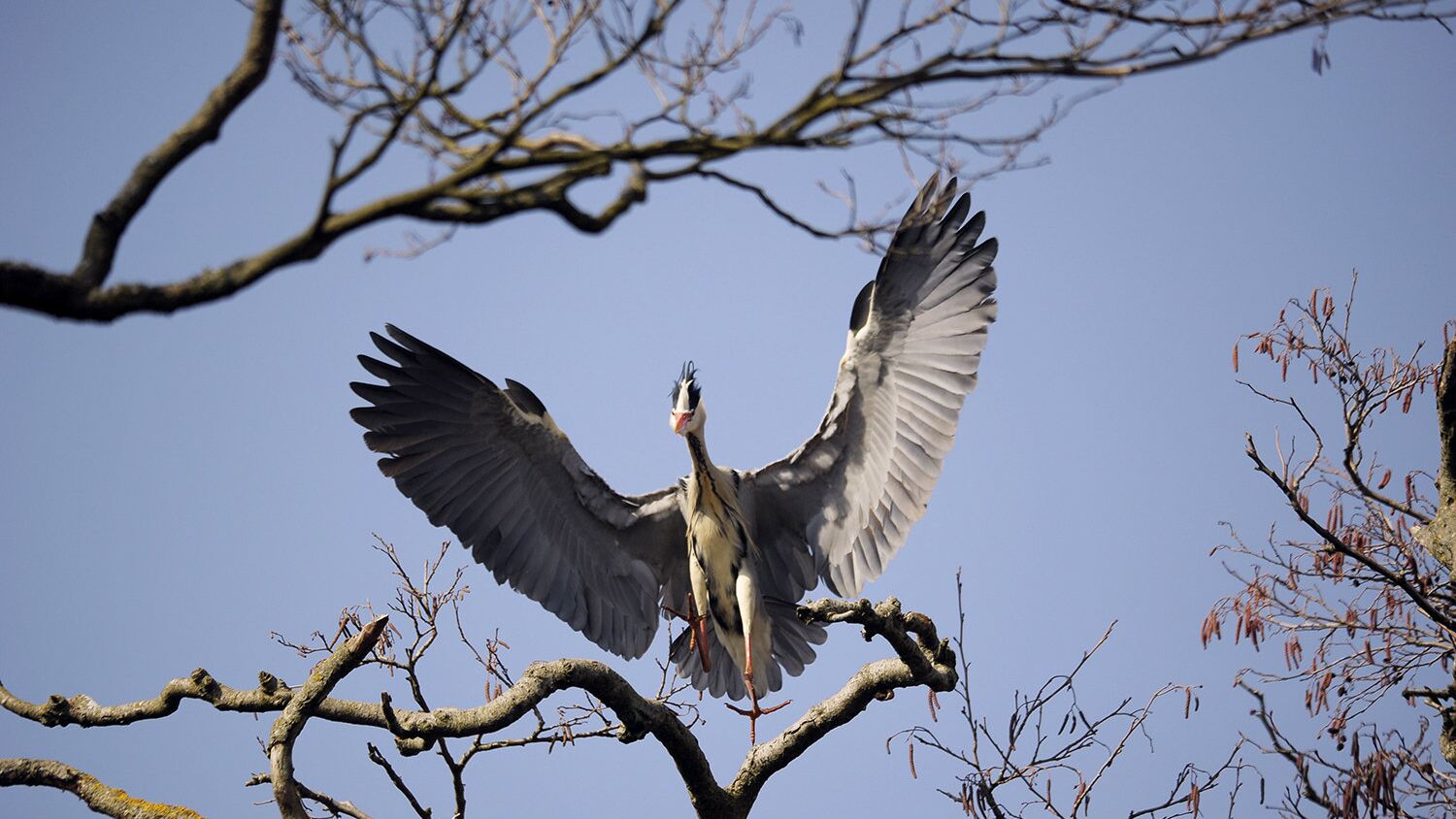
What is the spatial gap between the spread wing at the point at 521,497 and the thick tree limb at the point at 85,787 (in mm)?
2398

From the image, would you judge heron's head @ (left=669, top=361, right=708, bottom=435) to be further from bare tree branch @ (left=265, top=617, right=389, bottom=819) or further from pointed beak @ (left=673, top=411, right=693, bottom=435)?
bare tree branch @ (left=265, top=617, right=389, bottom=819)

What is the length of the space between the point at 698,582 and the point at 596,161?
409 cm

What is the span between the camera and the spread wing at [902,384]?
6.39m

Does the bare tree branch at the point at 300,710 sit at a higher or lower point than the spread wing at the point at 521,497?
lower

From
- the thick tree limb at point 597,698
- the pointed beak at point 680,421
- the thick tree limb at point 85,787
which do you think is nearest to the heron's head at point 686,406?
the pointed beak at point 680,421

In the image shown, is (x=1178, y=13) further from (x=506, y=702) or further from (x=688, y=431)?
(x=688, y=431)

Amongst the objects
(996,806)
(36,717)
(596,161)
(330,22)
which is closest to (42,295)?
(330,22)

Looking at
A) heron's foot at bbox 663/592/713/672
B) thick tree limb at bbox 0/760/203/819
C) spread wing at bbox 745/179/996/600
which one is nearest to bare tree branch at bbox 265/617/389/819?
thick tree limb at bbox 0/760/203/819

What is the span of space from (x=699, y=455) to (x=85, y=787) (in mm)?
3101

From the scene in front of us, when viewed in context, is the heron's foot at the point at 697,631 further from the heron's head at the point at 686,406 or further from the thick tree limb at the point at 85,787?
the thick tree limb at the point at 85,787

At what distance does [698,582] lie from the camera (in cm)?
651

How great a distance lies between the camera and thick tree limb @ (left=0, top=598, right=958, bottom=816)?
4.03 m

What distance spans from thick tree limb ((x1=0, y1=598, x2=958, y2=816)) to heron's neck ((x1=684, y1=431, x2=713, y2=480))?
63.9 inches

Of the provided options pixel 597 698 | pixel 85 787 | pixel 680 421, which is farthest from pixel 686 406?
pixel 85 787
